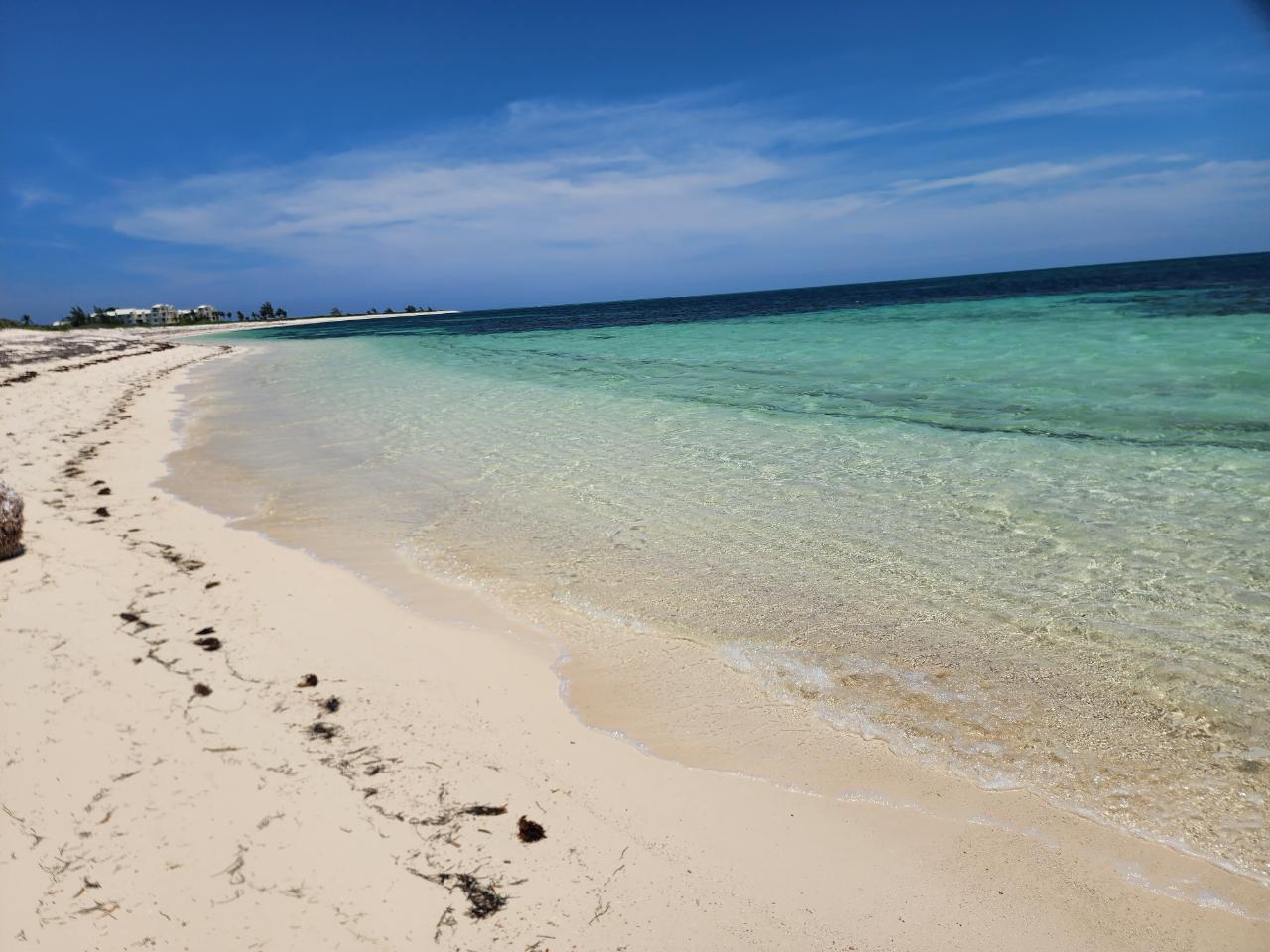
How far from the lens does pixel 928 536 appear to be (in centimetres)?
453

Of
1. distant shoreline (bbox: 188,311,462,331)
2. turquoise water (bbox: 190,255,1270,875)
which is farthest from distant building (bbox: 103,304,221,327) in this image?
turquoise water (bbox: 190,255,1270,875)

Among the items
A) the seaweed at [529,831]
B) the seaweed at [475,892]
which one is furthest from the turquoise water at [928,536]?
the seaweed at [475,892]

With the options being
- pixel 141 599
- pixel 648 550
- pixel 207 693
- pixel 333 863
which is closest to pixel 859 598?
pixel 648 550

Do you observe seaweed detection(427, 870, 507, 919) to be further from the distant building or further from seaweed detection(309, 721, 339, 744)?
the distant building

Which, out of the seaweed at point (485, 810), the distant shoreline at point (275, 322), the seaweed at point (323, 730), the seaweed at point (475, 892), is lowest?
the seaweed at point (475, 892)

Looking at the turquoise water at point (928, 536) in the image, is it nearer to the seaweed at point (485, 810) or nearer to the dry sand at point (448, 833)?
the dry sand at point (448, 833)

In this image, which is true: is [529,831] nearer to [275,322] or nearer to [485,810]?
[485,810]

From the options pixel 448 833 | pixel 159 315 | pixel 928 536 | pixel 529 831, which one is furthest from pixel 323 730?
pixel 159 315

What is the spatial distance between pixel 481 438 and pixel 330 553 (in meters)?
3.99

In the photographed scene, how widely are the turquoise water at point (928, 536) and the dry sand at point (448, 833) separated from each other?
1.23 ft

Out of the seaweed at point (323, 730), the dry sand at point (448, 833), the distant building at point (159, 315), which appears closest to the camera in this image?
the dry sand at point (448, 833)

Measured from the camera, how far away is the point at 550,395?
40.3 feet

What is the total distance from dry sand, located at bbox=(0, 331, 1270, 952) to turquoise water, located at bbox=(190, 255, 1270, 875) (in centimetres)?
37

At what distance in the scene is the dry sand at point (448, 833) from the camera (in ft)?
5.94
